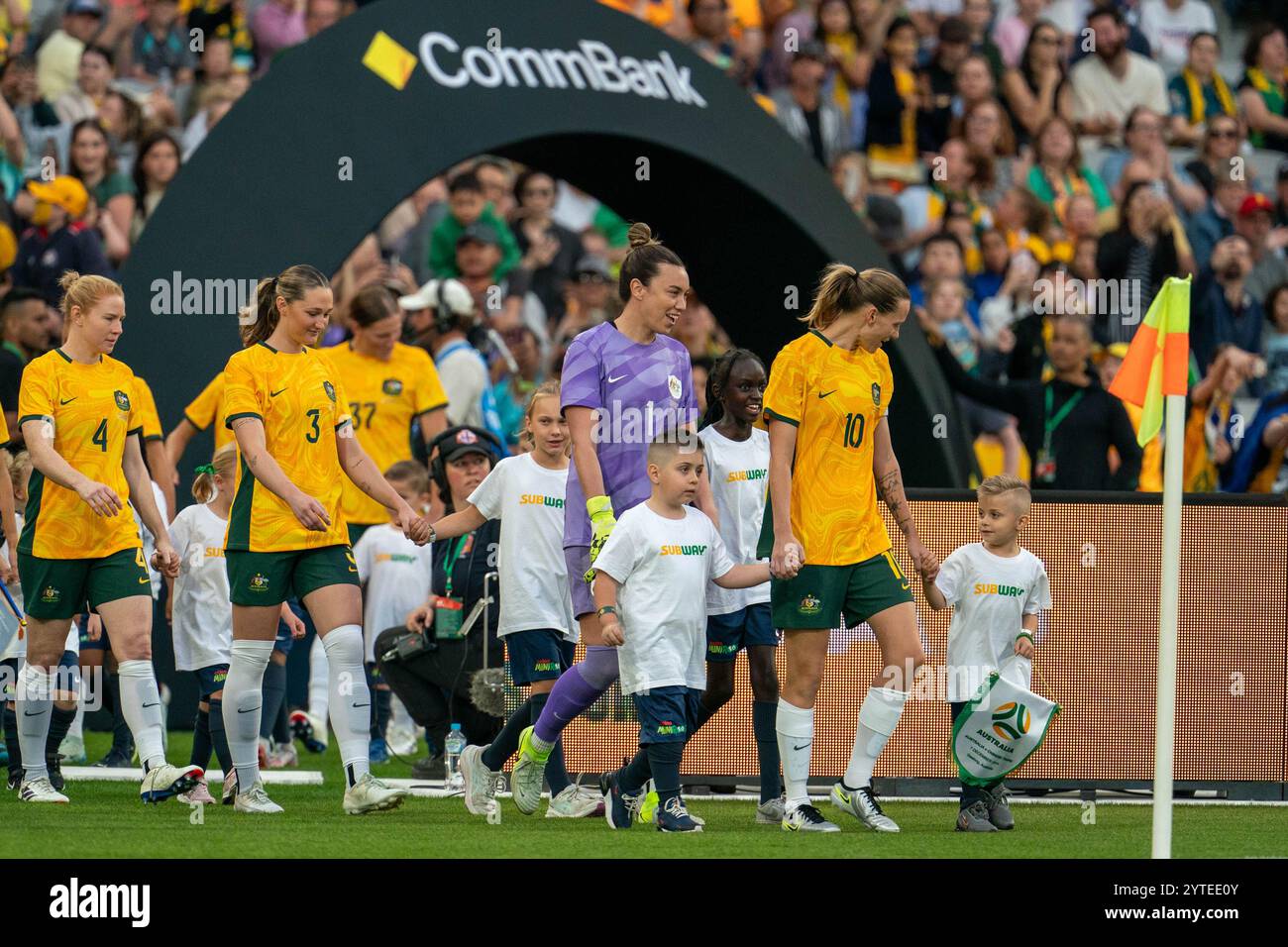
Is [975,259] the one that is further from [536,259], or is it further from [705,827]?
[705,827]

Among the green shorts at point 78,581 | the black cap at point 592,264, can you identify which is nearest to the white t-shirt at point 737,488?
the green shorts at point 78,581

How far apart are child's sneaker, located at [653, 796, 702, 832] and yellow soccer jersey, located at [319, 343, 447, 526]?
4.09m

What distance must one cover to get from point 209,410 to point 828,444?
11.9 ft

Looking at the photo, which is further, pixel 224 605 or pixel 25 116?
pixel 25 116

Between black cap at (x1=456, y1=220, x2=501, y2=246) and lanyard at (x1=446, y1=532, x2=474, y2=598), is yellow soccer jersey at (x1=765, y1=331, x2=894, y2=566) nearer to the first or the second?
lanyard at (x1=446, y1=532, x2=474, y2=598)

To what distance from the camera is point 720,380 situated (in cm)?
892

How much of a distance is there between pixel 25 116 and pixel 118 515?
307 inches

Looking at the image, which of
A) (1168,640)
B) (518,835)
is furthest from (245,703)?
(1168,640)

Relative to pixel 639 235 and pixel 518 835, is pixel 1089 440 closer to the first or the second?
pixel 639 235

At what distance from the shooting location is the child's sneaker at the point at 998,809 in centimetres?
853

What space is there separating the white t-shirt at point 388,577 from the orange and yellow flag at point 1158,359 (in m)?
5.87
